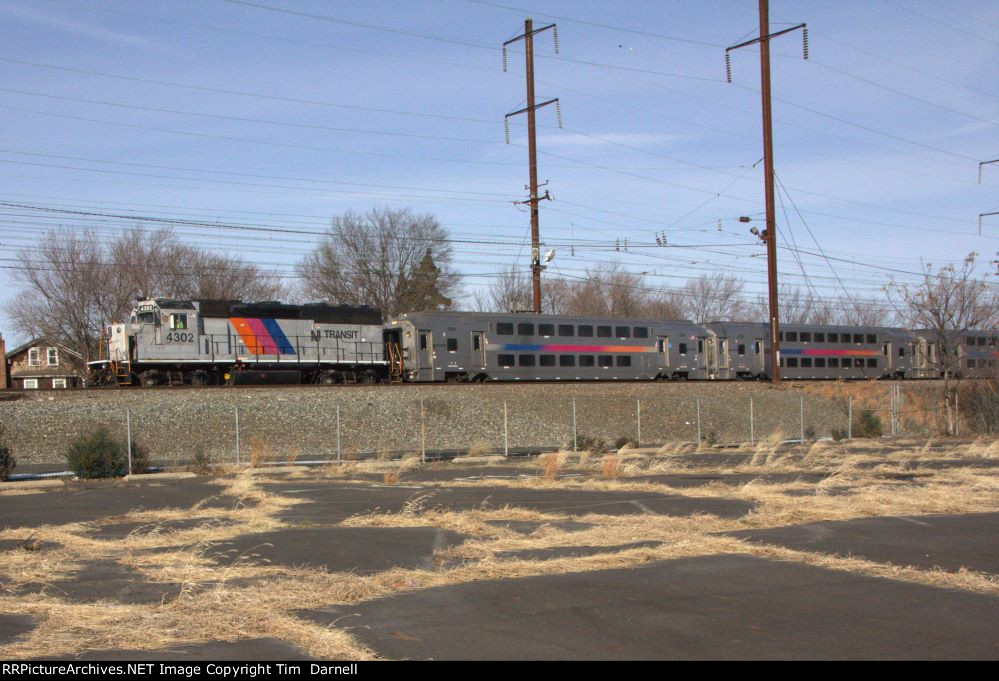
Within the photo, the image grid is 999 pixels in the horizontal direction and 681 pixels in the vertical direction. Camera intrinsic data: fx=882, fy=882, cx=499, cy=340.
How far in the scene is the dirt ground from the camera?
7.27 m

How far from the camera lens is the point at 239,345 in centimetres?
3625

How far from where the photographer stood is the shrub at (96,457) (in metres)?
22.3

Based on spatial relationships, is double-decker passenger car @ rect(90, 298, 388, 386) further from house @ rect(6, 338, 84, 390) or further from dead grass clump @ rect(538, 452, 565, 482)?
house @ rect(6, 338, 84, 390)

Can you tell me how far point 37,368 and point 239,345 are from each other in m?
46.7

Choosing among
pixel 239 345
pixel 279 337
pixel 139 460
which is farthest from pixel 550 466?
pixel 279 337

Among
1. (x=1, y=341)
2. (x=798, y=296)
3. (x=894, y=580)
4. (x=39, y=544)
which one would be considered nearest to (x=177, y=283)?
(x=1, y=341)

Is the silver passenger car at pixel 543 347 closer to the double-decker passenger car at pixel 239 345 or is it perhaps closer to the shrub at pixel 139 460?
the double-decker passenger car at pixel 239 345

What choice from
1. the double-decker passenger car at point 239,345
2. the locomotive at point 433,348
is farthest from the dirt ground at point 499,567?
the locomotive at point 433,348

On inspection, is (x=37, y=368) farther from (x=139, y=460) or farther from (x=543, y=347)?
(x=139, y=460)

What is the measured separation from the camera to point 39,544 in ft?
39.9

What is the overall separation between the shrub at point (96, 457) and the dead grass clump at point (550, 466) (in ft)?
36.3

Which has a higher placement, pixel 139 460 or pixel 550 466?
pixel 139 460

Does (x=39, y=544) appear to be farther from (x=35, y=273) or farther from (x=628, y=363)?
(x=35, y=273)

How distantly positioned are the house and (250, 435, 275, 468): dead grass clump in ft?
123
